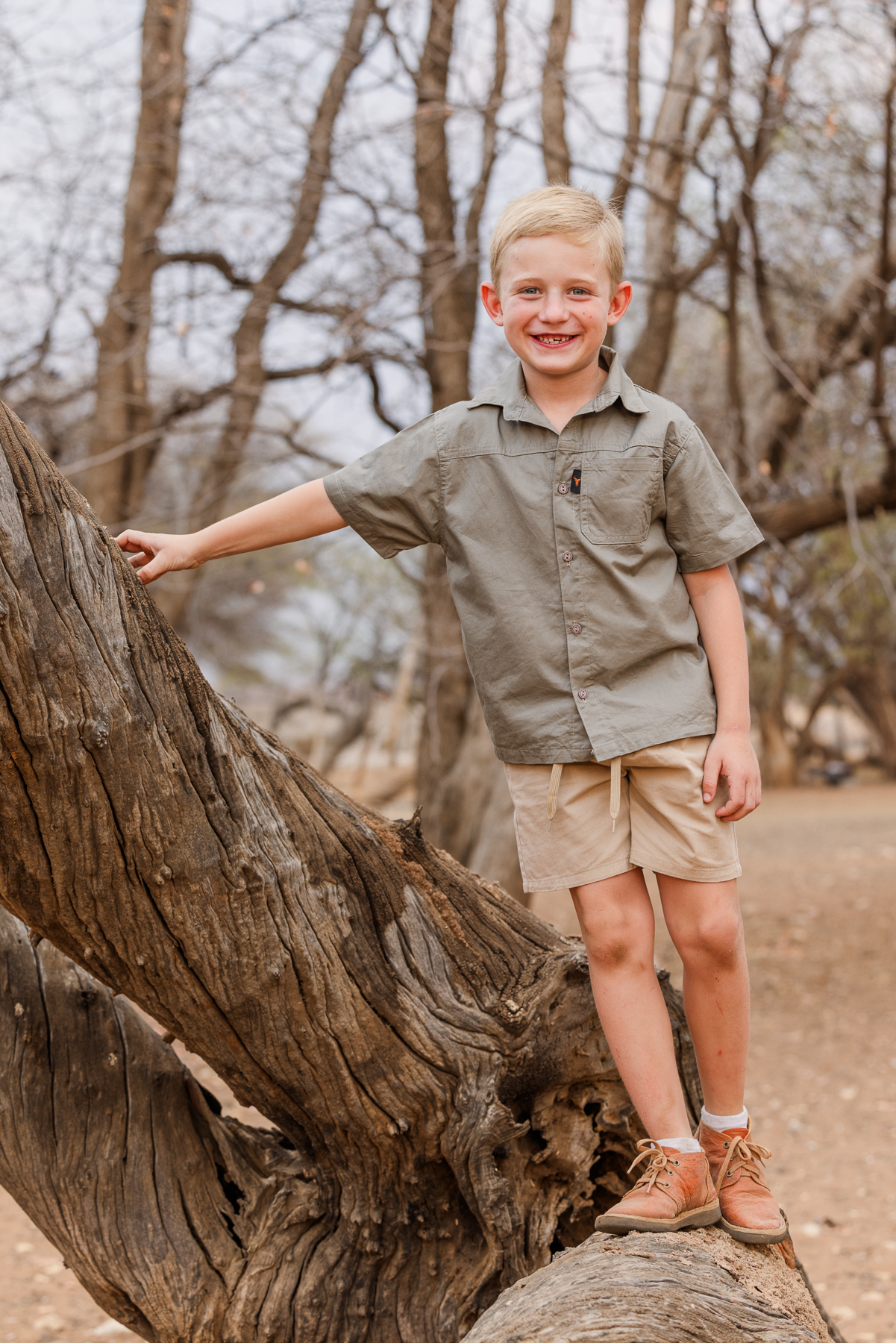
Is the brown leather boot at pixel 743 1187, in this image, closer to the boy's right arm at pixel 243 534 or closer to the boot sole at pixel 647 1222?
the boot sole at pixel 647 1222

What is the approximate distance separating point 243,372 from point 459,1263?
5.19 meters

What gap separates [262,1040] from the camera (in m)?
2.11

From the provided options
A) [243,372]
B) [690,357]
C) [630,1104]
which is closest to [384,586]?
[690,357]

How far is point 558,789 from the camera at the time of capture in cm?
211

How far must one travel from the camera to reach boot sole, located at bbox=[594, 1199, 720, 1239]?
1963mm

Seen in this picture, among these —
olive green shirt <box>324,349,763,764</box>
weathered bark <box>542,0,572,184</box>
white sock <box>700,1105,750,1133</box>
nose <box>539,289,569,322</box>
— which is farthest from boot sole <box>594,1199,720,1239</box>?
weathered bark <box>542,0,572,184</box>

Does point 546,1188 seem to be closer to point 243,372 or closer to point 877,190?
point 243,372

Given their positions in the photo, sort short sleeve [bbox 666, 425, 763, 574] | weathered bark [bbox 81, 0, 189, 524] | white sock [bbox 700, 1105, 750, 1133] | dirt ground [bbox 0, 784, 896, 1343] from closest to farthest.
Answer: short sleeve [bbox 666, 425, 763, 574] < white sock [bbox 700, 1105, 750, 1133] < dirt ground [bbox 0, 784, 896, 1343] < weathered bark [bbox 81, 0, 189, 524]

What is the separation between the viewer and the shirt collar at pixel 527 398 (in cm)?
213

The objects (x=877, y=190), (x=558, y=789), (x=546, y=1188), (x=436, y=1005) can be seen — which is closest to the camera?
(x=558, y=789)

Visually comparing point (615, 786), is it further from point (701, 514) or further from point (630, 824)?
point (701, 514)

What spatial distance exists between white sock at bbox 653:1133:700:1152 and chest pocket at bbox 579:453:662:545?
1.08 m

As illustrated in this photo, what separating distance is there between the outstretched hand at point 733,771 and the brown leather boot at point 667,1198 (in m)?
Answer: 0.61

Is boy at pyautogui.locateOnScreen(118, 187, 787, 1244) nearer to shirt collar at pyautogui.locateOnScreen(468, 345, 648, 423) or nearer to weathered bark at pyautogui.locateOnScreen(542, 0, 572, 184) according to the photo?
shirt collar at pyautogui.locateOnScreen(468, 345, 648, 423)
